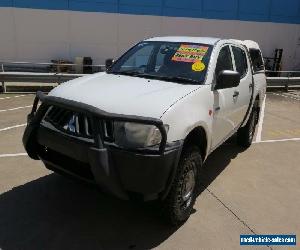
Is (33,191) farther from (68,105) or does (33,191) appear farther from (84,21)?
(84,21)

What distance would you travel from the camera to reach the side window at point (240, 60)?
553 centimetres

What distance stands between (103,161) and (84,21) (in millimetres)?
17031

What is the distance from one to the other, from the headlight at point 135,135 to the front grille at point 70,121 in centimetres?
29

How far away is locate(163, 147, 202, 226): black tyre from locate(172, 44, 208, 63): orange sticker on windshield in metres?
1.34

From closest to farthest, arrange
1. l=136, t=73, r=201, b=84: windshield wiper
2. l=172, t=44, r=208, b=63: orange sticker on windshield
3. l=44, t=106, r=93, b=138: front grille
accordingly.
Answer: l=44, t=106, r=93, b=138: front grille
l=136, t=73, r=201, b=84: windshield wiper
l=172, t=44, r=208, b=63: orange sticker on windshield

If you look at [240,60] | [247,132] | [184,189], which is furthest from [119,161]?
[247,132]

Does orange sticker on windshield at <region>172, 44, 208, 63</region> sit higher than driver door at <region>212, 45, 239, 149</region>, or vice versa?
orange sticker on windshield at <region>172, 44, 208, 63</region>

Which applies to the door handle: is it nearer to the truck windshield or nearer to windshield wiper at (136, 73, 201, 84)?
the truck windshield

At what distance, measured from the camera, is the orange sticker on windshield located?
4.54 m

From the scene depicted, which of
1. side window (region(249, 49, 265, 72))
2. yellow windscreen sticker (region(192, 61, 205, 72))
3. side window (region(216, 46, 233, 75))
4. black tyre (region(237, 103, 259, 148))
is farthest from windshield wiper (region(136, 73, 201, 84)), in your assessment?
side window (region(249, 49, 265, 72))

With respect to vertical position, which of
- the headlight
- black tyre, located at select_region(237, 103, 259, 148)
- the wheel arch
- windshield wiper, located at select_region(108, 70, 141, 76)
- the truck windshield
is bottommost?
black tyre, located at select_region(237, 103, 259, 148)

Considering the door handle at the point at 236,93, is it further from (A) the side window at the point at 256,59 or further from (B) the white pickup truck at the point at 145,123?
(A) the side window at the point at 256,59

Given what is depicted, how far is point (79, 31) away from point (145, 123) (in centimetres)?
1703

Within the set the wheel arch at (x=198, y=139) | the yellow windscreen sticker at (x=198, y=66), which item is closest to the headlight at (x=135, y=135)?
the wheel arch at (x=198, y=139)
